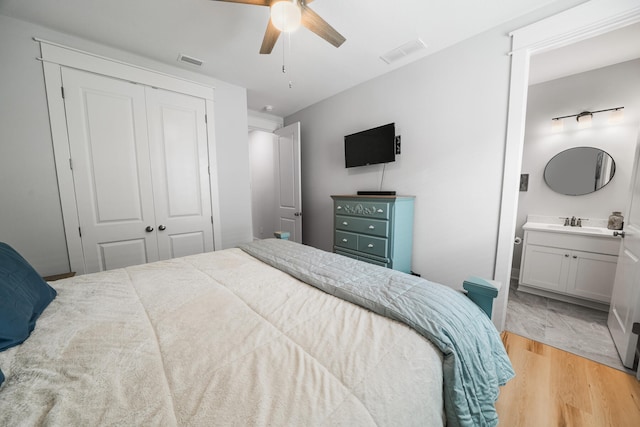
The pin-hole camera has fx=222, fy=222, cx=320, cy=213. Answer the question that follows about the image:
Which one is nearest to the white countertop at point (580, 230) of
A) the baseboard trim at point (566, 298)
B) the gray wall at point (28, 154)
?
the baseboard trim at point (566, 298)

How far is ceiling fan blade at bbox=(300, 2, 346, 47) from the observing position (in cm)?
133

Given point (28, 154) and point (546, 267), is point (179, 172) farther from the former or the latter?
Answer: point (546, 267)

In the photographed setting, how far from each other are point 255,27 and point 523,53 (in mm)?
2148

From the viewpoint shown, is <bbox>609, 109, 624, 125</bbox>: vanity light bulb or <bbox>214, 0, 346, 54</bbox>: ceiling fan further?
<bbox>609, 109, 624, 125</bbox>: vanity light bulb

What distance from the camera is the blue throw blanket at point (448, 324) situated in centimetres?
73

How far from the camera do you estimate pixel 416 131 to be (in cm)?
238

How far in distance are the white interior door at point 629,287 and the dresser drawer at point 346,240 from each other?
79.5 inches

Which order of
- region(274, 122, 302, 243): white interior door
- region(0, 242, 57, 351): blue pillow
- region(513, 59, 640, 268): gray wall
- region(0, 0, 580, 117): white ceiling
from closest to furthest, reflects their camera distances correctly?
region(0, 242, 57, 351): blue pillow, region(0, 0, 580, 117): white ceiling, region(513, 59, 640, 268): gray wall, region(274, 122, 302, 243): white interior door

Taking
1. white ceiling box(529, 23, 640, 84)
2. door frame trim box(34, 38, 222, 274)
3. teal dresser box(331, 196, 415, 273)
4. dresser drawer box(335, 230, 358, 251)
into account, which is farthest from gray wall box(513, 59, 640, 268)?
door frame trim box(34, 38, 222, 274)

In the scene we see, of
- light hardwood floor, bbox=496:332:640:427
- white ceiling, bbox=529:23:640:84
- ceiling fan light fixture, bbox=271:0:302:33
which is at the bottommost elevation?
light hardwood floor, bbox=496:332:640:427

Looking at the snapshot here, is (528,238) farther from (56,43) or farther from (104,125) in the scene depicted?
(56,43)

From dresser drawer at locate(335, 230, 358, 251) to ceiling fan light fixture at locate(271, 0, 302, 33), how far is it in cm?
190

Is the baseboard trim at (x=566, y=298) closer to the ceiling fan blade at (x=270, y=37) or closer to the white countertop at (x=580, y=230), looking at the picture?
the white countertop at (x=580, y=230)

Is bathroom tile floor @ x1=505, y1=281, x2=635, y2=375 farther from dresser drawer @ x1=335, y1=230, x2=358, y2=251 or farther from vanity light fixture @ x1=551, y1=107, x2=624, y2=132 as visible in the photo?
vanity light fixture @ x1=551, y1=107, x2=624, y2=132
